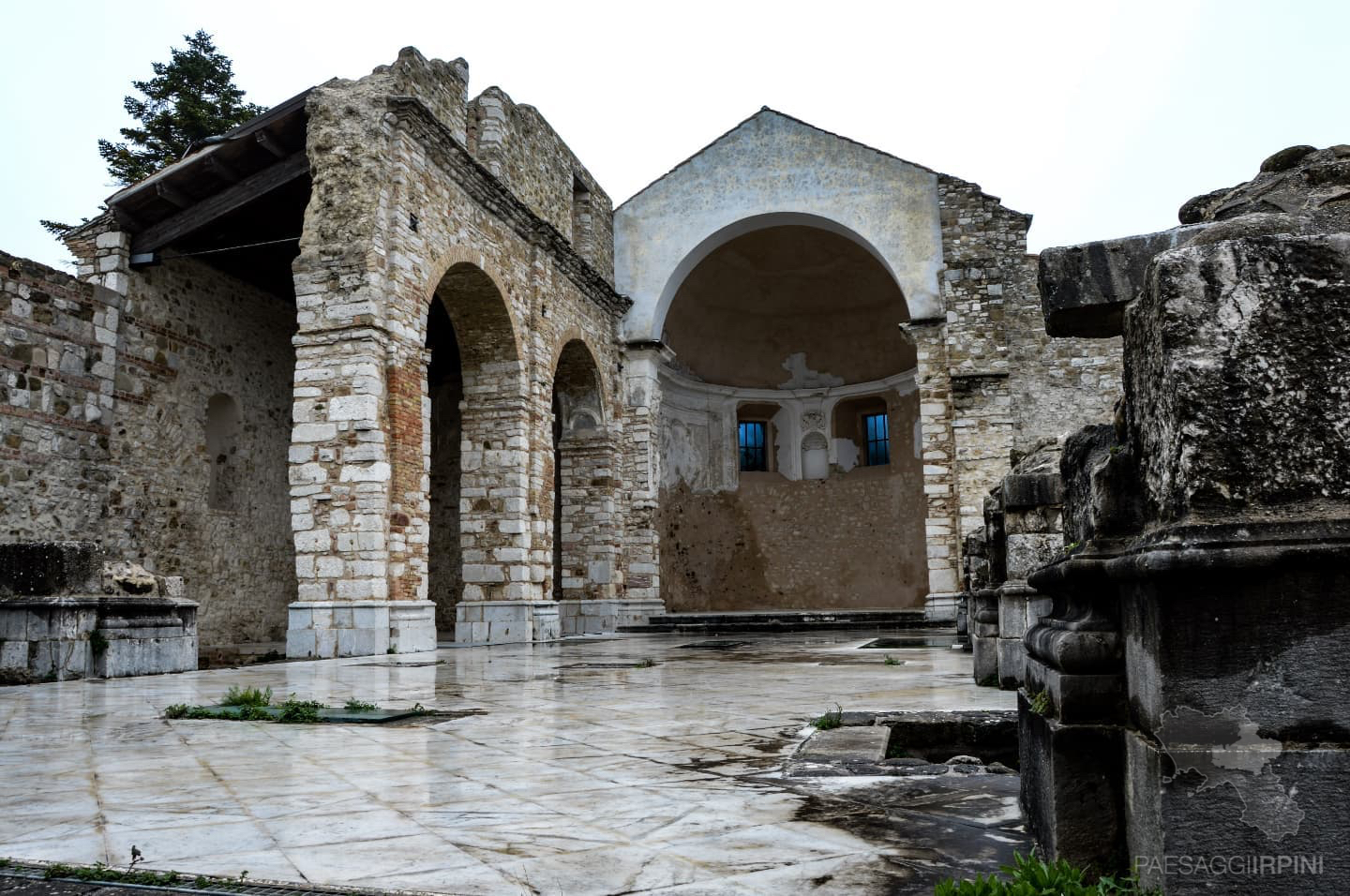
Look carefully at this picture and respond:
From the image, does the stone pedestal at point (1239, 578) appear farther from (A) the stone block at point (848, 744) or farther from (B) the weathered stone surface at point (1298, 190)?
(A) the stone block at point (848, 744)

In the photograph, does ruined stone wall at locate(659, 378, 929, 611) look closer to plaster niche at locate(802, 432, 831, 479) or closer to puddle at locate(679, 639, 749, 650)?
plaster niche at locate(802, 432, 831, 479)

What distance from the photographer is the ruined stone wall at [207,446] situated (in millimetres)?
12523

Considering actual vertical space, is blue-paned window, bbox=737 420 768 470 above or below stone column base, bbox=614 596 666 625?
above

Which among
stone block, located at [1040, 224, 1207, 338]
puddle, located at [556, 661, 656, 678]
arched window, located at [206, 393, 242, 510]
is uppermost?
arched window, located at [206, 393, 242, 510]

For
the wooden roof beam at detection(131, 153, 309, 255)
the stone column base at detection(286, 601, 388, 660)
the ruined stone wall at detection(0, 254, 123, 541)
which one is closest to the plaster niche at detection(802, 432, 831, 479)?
the wooden roof beam at detection(131, 153, 309, 255)

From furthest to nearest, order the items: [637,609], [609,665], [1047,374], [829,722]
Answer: [637,609] < [1047,374] < [609,665] < [829,722]

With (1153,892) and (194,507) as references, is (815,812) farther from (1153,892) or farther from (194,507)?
(194,507)

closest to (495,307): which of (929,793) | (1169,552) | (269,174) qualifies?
(269,174)

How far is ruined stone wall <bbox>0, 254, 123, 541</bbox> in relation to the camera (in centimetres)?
1071

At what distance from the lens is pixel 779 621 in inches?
678

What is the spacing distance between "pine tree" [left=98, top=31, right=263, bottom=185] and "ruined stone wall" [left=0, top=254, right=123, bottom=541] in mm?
12530

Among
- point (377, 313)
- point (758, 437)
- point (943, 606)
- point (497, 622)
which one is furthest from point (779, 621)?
point (377, 313)

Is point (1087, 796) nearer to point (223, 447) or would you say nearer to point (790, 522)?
point (223, 447)

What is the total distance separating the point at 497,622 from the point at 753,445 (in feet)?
36.3
